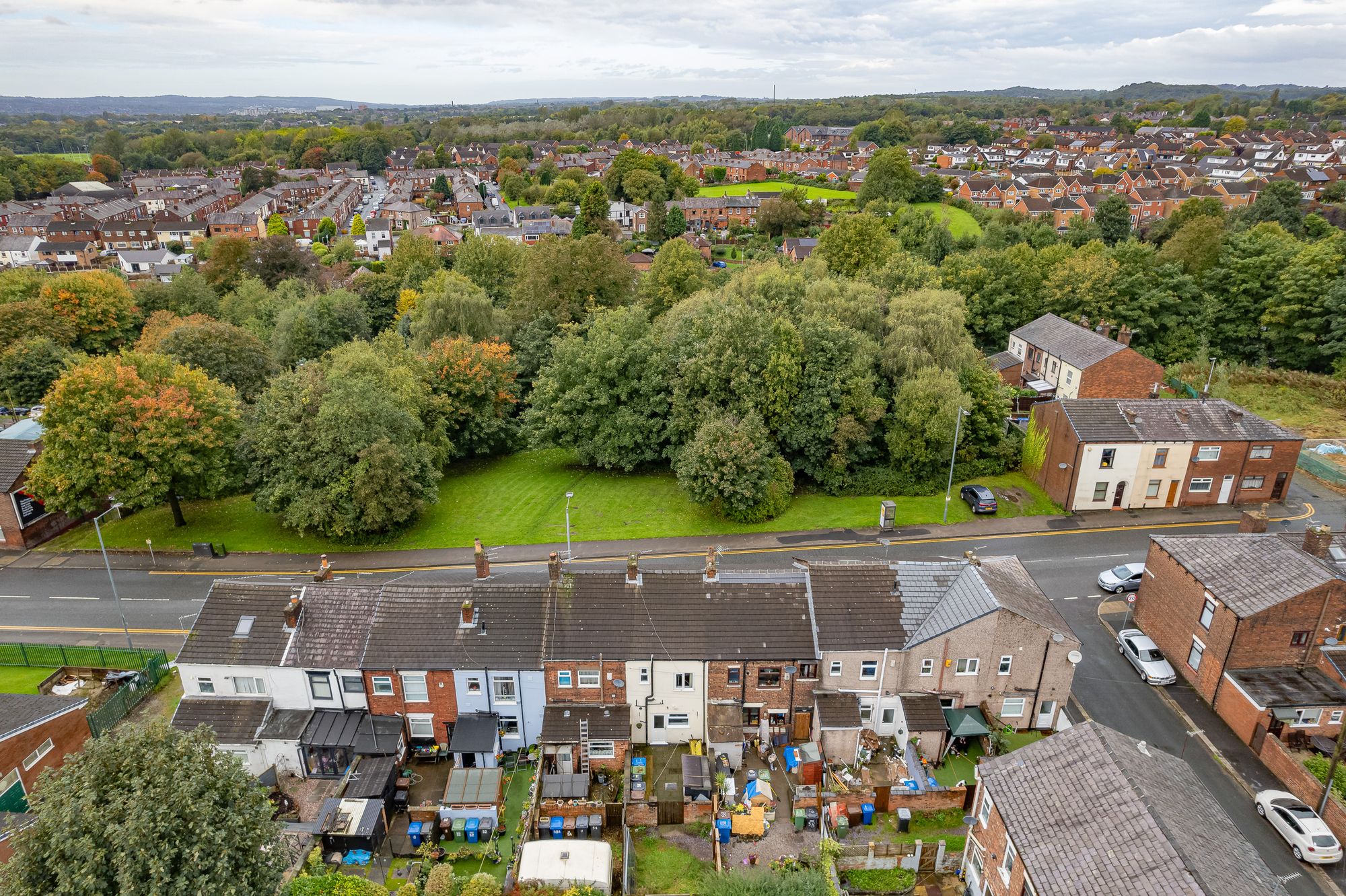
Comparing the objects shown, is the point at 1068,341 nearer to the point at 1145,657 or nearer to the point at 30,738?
the point at 1145,657

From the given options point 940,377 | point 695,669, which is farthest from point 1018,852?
point 940,377

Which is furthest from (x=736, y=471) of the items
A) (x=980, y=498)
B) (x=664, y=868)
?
(x=664, y=868)

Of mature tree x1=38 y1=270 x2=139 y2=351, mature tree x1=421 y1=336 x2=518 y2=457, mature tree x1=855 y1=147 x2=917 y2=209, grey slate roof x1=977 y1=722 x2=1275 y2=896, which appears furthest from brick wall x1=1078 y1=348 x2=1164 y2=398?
mature tree x1=855 y1=147 x2=917 y2=209

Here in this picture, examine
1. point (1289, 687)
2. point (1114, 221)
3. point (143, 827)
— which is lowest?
point (1289, 687)

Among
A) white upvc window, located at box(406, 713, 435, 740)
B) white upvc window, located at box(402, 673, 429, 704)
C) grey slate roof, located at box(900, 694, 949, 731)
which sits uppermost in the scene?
white upvc window, located at box(402, 673, 429, 704)

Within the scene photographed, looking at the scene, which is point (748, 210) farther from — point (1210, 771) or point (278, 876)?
point (278, 876)

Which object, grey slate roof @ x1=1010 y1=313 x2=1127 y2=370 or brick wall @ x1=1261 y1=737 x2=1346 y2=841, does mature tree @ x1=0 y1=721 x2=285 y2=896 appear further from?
grey slate roof @ x1=1010 y1=313 x2=1127 y2=370

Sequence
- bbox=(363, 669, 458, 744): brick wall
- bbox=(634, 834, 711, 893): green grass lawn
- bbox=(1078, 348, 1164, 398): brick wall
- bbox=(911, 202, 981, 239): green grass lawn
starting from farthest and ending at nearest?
1. bbox=(911, 202, 981, 239): green grass lawn
2. bbox=(1078, 348, 1164, 398): brick wall
3. bbox=(363, 669, 458, 744): brick wall
4. bbox=(634, 834, 711, 893): green grass lawn
